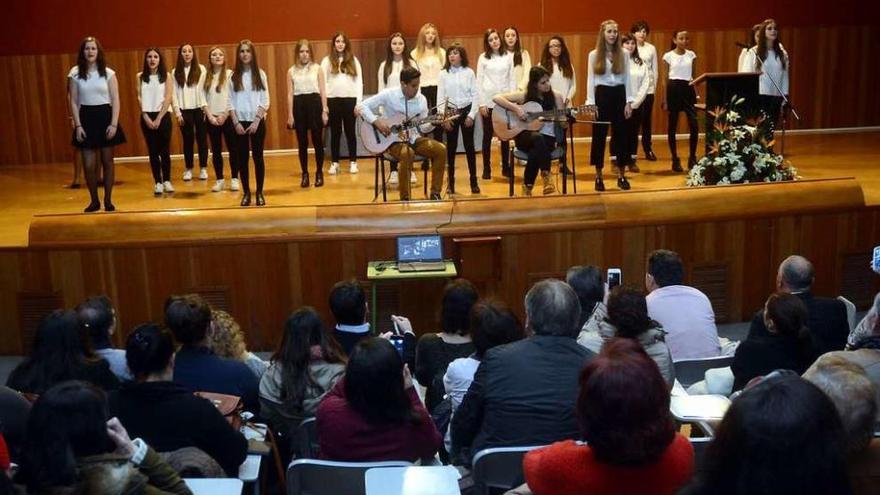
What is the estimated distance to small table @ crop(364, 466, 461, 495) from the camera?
295cm

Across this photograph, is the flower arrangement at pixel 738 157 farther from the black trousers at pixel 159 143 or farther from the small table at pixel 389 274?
the black trousers at pixel 159 143

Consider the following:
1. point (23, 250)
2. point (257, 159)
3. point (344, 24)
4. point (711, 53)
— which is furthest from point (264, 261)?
point (711, 53)

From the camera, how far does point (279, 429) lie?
12.9 ft


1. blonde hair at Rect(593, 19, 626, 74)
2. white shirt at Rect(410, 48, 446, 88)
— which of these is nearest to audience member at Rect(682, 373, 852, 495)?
blonde hair at Rect(593, 19, 626, 74)

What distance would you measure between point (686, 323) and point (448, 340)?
3.62 ft

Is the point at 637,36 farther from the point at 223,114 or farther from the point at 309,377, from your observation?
the point at 309,377

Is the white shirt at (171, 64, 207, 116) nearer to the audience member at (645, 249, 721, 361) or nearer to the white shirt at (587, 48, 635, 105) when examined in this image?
the white shirt at (587, 48, 635, 105)

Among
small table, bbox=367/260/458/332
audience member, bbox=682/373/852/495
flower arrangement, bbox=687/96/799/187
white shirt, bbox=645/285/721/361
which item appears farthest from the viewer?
flower arrangement, bbox=687/96/799/187

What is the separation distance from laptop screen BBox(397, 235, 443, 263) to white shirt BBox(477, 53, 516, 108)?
116 inches

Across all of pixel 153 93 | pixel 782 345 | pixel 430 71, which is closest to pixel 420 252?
pixel 782 345

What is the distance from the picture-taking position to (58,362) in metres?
3.75

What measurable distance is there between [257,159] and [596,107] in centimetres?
265

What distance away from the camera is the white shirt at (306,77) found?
914 centimetres

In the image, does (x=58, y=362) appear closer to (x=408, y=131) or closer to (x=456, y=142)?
(x=408, y=131)
